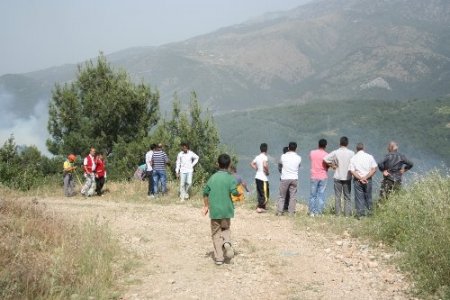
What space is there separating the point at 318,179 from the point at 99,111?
47.2 ft

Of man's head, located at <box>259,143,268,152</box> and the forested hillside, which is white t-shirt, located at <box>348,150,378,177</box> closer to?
man's head, located at <box>259,143,268,152</box>

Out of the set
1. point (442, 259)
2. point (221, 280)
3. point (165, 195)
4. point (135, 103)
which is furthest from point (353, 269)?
point (135, 103)

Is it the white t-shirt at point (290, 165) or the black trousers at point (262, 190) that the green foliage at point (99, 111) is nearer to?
the black trousers at point (262, 190)

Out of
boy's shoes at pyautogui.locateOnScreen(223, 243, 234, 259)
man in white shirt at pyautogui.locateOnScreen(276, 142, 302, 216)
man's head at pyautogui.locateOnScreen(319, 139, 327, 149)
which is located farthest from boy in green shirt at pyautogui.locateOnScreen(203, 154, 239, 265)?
man's head at pyautogui.locateOnScreen(319, 139, 327, 149)

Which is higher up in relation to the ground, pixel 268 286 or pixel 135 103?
pixel 135 103

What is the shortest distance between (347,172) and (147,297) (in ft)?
20.1

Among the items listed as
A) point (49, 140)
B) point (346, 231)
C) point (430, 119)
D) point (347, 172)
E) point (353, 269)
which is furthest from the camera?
point (430, 119)

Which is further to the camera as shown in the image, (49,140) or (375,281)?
(49,140)

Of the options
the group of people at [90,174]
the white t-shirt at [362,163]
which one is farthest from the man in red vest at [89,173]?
the white t-shirt at [362,163]

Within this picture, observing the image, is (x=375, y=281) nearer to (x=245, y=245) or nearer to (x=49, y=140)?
(x=245, y=245)

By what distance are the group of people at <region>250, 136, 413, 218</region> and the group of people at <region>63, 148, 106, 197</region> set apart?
18.3ft

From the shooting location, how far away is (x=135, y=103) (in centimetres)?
2244

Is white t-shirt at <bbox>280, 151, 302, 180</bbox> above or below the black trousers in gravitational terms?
above

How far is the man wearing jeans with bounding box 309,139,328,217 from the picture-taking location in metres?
10.5
